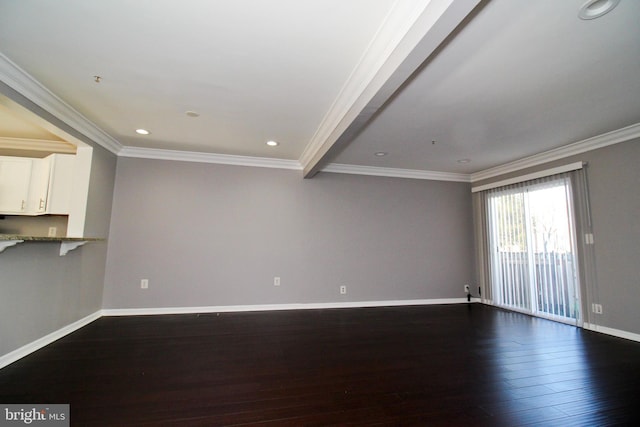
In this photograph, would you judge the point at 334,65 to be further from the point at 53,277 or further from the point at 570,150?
the point at 570,150

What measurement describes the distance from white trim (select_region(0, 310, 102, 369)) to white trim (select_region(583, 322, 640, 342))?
6234 millimetres

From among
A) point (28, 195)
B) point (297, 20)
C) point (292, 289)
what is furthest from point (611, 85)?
point (28, 195)

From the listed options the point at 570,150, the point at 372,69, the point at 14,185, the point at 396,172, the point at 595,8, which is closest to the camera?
the point at 595,8

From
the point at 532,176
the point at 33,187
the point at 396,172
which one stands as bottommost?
the point at 33,187

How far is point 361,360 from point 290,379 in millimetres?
727

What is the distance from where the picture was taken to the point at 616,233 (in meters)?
3.37

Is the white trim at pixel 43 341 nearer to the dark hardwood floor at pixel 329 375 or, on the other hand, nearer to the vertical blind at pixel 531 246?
the dark hardwood floor at pixel 329 375

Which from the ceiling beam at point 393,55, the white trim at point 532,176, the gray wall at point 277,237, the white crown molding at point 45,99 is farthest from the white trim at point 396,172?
the white crown molding at point 45,99

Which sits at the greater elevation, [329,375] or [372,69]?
[372,69]

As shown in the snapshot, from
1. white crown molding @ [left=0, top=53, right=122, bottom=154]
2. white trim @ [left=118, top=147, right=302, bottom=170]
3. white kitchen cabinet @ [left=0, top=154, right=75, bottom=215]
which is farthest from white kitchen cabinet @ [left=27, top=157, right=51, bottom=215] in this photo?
white trim @ [left=118, top=147, right=302, bottom=170]

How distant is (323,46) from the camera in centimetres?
194

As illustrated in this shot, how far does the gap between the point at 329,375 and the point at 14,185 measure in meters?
→ 4.20

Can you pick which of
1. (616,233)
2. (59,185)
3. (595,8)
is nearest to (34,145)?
(59,185)
